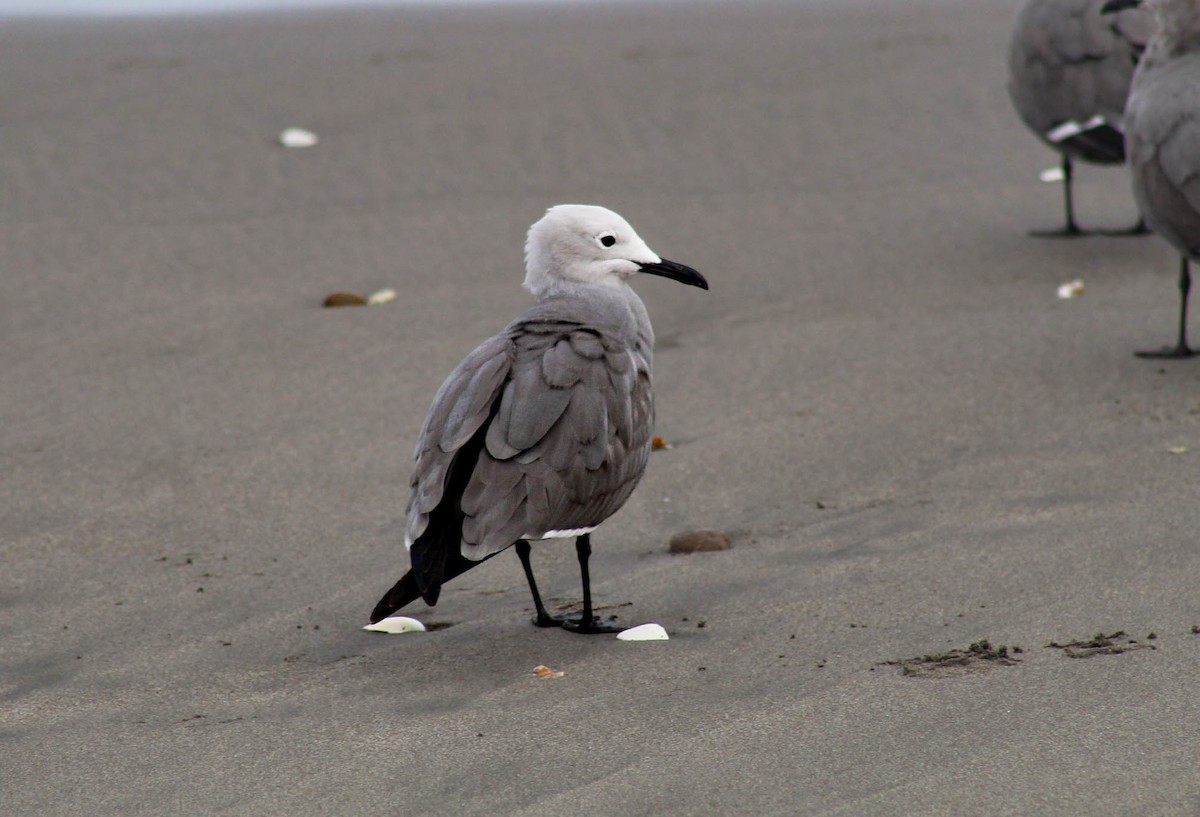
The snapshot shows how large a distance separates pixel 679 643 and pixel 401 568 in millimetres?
1136

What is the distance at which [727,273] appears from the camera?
338 inches

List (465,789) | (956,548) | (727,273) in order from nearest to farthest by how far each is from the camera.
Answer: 1. (465,789)
2. (956,548)
3. (727,273)

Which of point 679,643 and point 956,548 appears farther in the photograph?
point 956,548

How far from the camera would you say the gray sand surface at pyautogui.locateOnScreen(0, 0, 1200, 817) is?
3.35 m

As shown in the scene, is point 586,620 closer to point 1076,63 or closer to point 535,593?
point 535,593

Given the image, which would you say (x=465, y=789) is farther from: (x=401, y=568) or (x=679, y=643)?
(x=401, y=568)

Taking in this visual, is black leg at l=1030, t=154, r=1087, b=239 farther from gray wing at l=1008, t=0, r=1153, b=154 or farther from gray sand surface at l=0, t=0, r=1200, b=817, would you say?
gray wing at l=1008, t=0, r=1153, b=154

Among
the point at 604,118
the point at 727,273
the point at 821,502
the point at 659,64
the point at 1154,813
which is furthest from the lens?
the point at 659,64

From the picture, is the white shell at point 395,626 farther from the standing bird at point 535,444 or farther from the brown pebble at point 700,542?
the brown pebble at point 700,542

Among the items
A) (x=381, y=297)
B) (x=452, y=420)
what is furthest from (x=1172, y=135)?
(x=381, y=297)

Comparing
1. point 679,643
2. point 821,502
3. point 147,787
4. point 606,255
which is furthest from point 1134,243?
point 147,787

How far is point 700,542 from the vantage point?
16.0 ft

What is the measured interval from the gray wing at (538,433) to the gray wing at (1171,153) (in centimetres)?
303

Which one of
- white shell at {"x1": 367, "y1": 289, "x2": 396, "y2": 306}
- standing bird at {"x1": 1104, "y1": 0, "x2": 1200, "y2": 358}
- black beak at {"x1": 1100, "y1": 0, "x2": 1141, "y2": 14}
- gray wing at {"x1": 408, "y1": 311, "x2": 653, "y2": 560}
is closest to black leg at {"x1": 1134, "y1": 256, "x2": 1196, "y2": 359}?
standing bird at {"x1": 1104, "y1": 0, "x2": 1200, "y2": 358}
